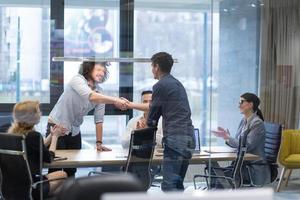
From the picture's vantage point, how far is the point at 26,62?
16.8 feet

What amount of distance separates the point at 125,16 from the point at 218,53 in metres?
0.97

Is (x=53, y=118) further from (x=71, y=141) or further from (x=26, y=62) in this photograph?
(x=26, y=62)

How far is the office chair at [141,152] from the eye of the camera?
4445mm

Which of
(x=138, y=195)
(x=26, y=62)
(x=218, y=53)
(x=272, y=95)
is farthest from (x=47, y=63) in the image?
(x=138, y=195)

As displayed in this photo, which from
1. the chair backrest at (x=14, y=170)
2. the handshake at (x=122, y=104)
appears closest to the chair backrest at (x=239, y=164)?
the handshake at (x=122, y=104)

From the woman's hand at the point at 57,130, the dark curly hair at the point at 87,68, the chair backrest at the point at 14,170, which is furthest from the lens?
the dark curly hair at the point at 87,68

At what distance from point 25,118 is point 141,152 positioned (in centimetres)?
95

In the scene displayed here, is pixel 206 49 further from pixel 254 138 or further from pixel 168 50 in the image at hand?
pixel 254 138

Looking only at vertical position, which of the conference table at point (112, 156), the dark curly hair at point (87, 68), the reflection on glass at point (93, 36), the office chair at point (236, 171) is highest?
the reflection on glass at point (93, 36)

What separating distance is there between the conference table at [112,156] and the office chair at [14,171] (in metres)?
0.18

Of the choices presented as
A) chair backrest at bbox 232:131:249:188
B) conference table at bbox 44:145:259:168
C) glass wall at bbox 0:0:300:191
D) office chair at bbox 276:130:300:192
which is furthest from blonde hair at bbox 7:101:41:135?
office chair at bbox 276:130:300:192

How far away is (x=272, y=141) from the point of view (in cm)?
545

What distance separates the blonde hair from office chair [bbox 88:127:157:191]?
75cm

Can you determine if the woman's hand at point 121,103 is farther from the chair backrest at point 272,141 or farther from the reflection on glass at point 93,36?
the chair backrest at point 272,141
